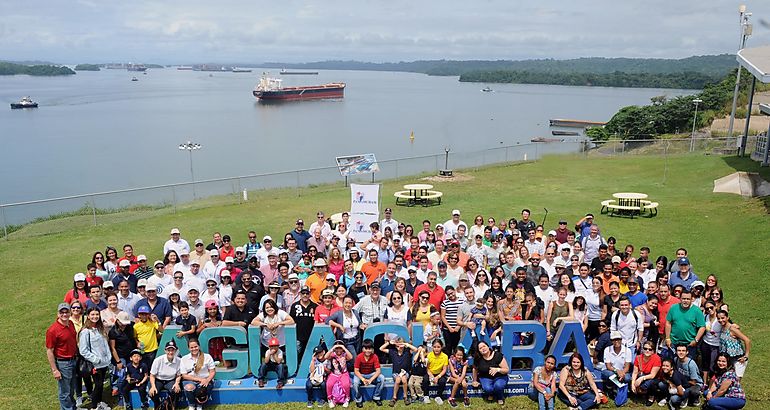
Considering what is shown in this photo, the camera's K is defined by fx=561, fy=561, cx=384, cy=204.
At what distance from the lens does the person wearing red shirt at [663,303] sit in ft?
28.9

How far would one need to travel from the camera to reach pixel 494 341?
8594 millimetres

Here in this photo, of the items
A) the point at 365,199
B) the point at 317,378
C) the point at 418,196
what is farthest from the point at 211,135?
the point at 317,378

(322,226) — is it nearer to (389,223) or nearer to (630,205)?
(389,223)

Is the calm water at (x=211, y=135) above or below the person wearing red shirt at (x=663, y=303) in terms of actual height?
below

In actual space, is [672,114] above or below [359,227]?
above

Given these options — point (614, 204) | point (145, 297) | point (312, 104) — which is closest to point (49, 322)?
point (145, 297)

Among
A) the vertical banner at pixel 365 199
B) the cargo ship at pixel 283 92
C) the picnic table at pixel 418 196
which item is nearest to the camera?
the vertical banner at pixel 365 199

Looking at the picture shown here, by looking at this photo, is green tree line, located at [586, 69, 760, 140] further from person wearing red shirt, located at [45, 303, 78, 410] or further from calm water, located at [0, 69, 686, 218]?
person wearing red shirt, located at [45, 303, 78, 410]

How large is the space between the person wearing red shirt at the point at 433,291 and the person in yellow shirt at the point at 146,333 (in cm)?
396

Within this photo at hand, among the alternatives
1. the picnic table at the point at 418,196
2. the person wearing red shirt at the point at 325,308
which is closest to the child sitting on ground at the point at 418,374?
the person wearing red shirt at the point at 325,308

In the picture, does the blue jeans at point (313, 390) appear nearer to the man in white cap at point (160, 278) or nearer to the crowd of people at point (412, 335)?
the crowd of people at point (412, 335)

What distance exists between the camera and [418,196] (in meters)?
22.4

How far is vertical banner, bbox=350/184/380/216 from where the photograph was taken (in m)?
14.3

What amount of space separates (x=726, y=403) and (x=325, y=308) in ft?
19.3
